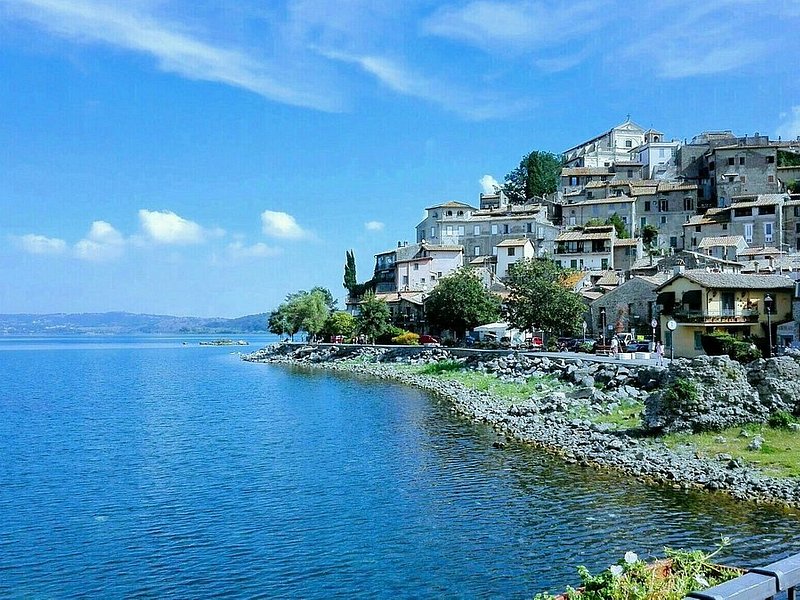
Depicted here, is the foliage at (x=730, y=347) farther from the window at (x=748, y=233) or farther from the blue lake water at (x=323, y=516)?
the window at (x=748, y=233)

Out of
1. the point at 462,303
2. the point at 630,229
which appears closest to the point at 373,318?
the point at 462,303

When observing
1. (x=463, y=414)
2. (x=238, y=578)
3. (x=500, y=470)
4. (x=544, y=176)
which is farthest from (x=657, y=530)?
(x=544, y=176)

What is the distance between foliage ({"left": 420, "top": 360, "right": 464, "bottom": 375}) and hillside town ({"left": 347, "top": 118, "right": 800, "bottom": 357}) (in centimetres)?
1502

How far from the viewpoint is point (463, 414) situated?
47.0 meters

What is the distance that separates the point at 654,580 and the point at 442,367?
64.2 metres

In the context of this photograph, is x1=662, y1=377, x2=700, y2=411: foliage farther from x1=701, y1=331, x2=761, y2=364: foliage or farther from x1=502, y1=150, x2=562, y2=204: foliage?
x1=502, y1=150, x2=562, y2=204: foliage

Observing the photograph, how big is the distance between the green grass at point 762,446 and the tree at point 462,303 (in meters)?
50.7

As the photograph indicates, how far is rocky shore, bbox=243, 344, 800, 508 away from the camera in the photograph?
1044 inches

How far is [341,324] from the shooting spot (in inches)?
4380

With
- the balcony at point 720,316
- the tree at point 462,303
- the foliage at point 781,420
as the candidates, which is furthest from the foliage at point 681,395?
the tree at point 462,303

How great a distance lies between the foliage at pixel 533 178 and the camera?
458 ft

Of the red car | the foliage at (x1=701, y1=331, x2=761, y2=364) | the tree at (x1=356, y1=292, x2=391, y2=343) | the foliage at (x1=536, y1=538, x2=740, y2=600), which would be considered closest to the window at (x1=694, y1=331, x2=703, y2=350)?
the foliage at (x1=701, y1=331, x2=761, y2=364)

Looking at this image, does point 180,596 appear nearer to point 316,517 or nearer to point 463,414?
point 316,517

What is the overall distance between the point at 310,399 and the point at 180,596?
41963 mm
